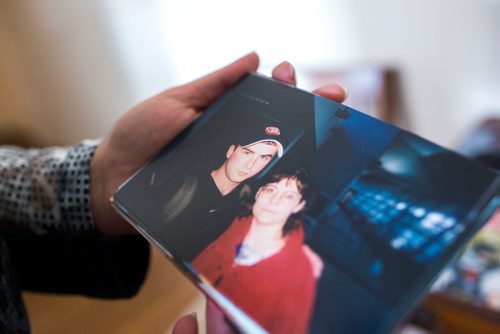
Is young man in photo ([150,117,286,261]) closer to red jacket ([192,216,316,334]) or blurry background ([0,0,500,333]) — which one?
red jacket ([192,216,316,334])

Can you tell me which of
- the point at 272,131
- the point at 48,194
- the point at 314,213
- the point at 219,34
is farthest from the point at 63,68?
the point at 314,213

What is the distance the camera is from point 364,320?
1.02 feet

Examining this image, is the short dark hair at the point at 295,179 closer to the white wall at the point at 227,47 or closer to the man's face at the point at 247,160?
the man's face at the point at 247,160

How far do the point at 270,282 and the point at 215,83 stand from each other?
0.34 meters

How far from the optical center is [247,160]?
446mm

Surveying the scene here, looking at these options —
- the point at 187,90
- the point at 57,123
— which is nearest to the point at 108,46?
the point at 57,123

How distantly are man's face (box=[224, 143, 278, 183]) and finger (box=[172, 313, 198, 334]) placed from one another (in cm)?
15

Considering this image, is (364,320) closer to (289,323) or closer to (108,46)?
(289,323)

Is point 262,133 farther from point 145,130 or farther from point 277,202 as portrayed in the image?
point 145,130

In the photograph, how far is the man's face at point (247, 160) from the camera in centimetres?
43

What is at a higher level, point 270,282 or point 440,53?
point 270,282

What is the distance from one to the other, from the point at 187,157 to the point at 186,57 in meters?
0.99

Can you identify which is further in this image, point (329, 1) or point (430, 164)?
point (329, 1)

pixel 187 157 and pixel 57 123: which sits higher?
pixel 187 157
